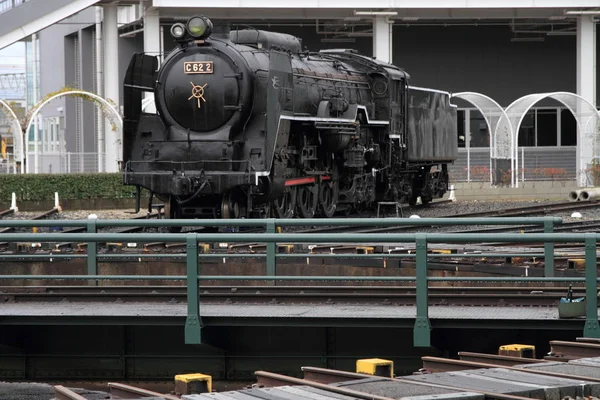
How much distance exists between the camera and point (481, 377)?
7.16 metres

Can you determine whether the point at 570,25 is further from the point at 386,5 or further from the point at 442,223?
the point at 442,223

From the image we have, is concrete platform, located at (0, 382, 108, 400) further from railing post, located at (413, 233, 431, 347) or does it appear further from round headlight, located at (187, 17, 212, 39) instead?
round headlight, located at (187, 17, 212, 39)

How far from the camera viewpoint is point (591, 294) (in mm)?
9398

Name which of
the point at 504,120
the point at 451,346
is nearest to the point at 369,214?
the point at 504,120

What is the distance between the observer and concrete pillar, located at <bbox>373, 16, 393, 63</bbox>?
1506 inches

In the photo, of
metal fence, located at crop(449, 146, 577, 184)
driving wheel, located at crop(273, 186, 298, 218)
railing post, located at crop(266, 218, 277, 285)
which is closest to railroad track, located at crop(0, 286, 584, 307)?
railing post, located at crop(266, 218, 277, 285)

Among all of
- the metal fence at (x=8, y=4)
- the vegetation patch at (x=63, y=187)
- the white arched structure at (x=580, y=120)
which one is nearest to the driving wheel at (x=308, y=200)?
the vegetation patch at (x=63, y=187)

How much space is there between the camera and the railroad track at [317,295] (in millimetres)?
10641

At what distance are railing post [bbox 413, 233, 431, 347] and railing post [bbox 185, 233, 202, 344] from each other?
75.3 inches

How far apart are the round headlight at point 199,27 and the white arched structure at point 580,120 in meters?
17.4

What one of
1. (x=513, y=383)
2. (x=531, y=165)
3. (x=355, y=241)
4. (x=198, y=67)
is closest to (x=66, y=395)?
(x=513, y=383)

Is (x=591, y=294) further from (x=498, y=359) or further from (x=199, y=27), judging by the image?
(x=199, y=27)

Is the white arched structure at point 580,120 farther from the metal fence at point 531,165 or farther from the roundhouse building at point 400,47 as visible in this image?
the metal fence at point 531,165

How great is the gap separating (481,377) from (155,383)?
393 centimetres
